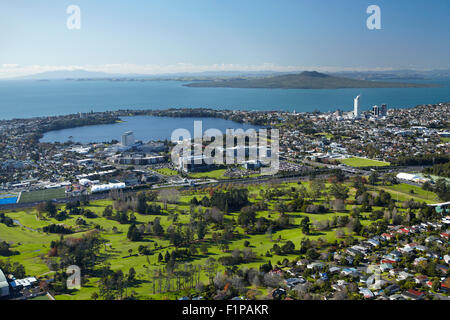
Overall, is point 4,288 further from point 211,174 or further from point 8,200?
point 211,174

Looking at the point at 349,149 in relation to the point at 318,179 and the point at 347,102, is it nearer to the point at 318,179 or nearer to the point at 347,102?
the point at 318,179

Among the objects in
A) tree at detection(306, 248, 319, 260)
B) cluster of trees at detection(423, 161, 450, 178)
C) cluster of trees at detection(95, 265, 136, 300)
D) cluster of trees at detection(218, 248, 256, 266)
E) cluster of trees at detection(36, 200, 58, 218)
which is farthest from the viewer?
cluster of trees at detection(423, 161, 450, 178)

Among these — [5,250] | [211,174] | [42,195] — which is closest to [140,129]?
[211,174]

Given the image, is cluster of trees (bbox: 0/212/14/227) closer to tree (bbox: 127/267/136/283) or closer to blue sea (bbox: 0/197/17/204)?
blue sea (bbox: 0/197/17/204)

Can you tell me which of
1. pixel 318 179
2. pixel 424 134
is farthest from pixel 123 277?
pixel 424 134

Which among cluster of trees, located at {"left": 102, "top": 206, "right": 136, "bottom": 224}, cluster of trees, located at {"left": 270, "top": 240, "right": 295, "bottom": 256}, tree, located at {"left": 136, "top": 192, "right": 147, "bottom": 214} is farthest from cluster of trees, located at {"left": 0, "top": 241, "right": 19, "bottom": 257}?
cluster of trees, located at {"left": 270, "top": 240, "right": 295, "bottom": 256}

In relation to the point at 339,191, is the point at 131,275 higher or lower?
lower
